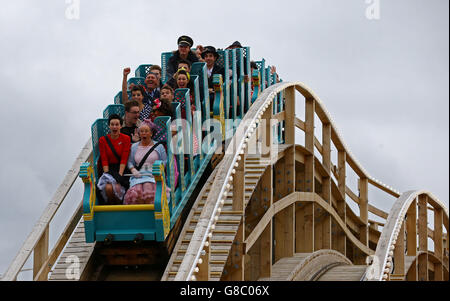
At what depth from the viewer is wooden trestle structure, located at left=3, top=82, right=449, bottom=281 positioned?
29.0 ft

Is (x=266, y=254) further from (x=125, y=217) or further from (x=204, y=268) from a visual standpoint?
(x=125, y=217)

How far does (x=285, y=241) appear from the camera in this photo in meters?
14.0

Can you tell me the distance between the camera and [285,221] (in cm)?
1401

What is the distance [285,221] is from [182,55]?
3845mm

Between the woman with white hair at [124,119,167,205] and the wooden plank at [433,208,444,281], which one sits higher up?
the woman with white hair at [124,119,167,205]

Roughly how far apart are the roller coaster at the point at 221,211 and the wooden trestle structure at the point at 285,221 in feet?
0.06

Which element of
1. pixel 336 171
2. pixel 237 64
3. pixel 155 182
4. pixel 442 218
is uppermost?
pixel 237 64

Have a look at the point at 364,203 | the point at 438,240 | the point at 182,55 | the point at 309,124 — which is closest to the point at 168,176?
the point at 182,55

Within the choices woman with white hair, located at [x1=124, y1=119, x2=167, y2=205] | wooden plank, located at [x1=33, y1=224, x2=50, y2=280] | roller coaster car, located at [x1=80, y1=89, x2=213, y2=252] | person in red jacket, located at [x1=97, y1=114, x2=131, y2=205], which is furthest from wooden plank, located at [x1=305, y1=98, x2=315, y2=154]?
wooden plank, located at [x1=33, y1=224, x2=50, y2=280]

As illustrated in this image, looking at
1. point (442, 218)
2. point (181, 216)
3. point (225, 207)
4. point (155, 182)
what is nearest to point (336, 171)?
point (442, 218)

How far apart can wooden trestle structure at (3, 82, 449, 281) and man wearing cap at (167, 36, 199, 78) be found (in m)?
1.14

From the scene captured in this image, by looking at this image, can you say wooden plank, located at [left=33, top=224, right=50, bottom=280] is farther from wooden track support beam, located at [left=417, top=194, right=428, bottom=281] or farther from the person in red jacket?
wooden track support beam, located at [left=417, top=194, right=428, bottom=281]
